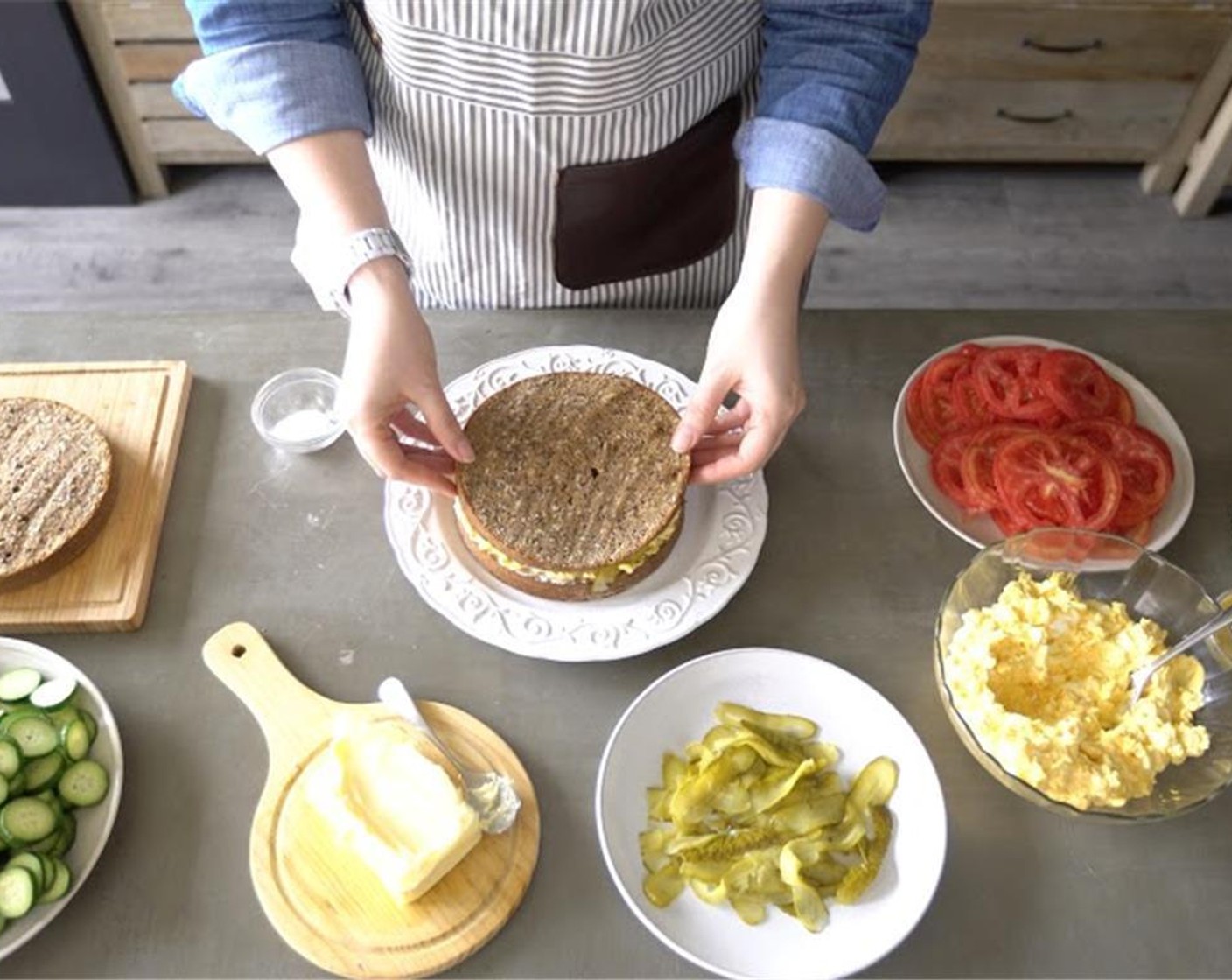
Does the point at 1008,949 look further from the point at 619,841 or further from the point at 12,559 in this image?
the point at 12,559

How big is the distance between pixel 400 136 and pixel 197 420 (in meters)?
0.49

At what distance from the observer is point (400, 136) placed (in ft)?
4.96

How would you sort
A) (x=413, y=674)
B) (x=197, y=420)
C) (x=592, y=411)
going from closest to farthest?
(x=413, y=674) → (x=592, y=411) → (x=197, y=420)

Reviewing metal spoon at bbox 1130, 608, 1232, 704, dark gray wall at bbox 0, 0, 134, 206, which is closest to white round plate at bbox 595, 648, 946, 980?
metal spoon at bbox 1130, 608, 1232, 704

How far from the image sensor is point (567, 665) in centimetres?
136

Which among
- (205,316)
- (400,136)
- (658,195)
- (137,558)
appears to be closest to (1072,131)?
(658,195)

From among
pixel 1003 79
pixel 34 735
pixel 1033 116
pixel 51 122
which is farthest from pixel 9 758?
pixel 1033 116

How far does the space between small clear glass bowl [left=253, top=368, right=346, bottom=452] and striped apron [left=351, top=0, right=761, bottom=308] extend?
28cm

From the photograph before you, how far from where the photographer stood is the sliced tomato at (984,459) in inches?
57.0

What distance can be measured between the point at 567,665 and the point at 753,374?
0.42 metres

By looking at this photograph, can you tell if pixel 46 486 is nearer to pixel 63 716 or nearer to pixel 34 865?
pixel 63 716

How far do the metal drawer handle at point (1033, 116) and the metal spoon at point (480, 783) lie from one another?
2671 millimetres

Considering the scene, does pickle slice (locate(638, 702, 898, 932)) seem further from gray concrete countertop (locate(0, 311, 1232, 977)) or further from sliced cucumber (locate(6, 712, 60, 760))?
sliced cucumber (locate(6, 712, 60, 760))

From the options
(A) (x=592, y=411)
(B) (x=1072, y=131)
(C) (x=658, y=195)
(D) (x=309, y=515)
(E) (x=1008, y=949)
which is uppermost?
(C) (x=658, y=195)
